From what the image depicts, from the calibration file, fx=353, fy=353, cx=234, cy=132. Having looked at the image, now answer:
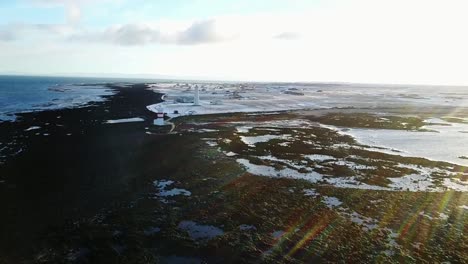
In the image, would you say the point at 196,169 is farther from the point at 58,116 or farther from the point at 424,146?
the point at 58,116

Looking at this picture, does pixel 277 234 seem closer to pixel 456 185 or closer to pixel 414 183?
pixel 414 183

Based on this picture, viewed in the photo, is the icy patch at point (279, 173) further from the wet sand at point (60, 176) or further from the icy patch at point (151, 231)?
the icy patch at point (151, 231)

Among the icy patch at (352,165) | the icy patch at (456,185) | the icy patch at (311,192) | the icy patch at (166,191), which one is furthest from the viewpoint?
the icy patch at (352,165)

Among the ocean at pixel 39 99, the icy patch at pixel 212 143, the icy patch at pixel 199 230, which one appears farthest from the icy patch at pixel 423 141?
the ocean at pixel 39 99

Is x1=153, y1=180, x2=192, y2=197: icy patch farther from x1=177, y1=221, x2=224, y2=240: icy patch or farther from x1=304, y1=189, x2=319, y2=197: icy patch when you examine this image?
x1=304, y1=189, x2=319, y2=197: icy patch

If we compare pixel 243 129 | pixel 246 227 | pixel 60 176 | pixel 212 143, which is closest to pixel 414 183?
pixel 246 227

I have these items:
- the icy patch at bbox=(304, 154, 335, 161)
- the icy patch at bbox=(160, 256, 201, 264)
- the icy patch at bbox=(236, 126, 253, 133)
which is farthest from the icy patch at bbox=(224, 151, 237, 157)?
the icy patch at bbox=(160, 256, 201, 264)
